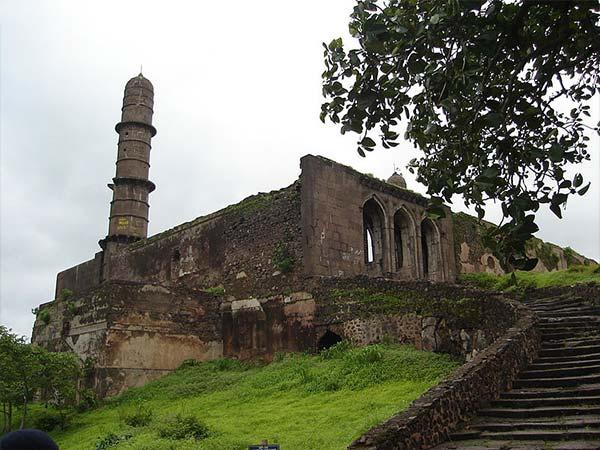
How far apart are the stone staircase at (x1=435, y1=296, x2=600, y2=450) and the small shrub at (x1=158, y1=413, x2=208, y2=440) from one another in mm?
3905

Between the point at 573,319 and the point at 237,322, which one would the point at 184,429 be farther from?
the point at 237,322

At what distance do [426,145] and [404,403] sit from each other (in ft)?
13.4

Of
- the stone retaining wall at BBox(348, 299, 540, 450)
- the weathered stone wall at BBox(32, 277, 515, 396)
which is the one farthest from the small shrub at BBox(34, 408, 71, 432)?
the stone retaining wall at BBox(348, 299, 540, 450)

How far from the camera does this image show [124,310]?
50.2ft

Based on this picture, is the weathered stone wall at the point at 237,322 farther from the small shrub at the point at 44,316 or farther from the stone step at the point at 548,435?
the stone step at the point at 548,435

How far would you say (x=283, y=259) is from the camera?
1633cm

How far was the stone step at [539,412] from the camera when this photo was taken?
700 centimetres

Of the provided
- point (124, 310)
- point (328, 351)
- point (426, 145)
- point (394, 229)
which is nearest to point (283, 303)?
point (328, 351)

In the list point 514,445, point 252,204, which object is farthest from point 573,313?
point 252,204

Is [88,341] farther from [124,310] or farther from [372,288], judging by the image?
[372,288]

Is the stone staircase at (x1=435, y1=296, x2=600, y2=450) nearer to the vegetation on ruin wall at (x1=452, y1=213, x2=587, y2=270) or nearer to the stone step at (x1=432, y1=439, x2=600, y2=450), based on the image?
the stone step at (x1=432, y1=439, x2=600, y2=450)

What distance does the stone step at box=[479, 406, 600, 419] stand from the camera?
23.0 ft

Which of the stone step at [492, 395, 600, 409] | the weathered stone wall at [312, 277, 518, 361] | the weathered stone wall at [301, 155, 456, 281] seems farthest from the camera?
the weathered stone wall at [301, 155, 456, 281]

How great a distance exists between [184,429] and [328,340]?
601 centimetres
